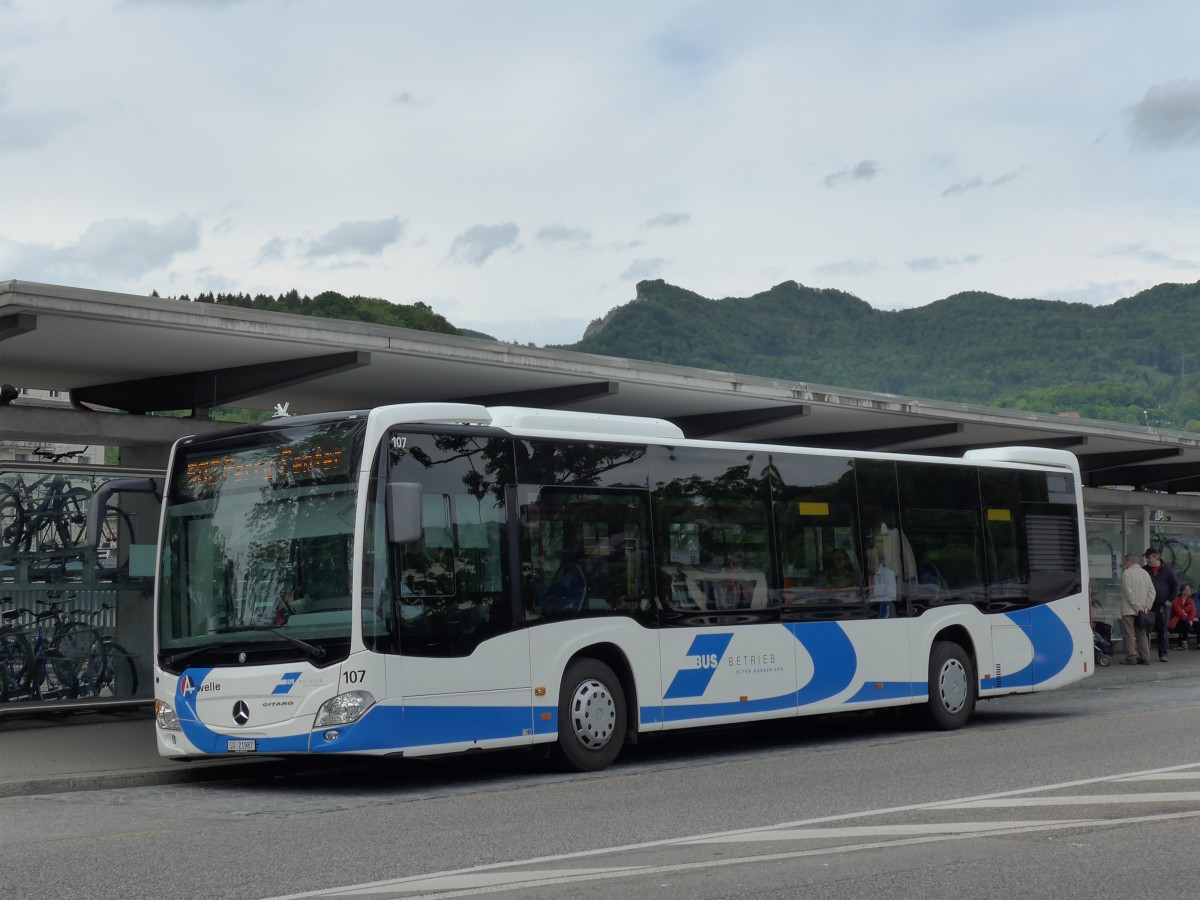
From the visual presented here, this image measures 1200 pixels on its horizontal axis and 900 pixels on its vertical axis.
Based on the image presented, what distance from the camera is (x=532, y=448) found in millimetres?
12445

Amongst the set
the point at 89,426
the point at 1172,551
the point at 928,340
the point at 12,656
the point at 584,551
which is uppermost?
the point at 928,340

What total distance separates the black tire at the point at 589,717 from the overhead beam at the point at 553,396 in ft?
21.8

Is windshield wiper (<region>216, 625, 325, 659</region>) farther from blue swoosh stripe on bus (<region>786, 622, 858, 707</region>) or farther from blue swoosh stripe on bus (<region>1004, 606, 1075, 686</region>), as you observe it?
blue swoosh stripe on bus (<region>1004, 606, 1075, 686</region>)

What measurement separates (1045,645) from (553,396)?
671 cm

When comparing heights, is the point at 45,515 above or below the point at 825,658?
above

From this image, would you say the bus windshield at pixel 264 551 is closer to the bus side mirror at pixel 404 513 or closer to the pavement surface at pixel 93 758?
the bus side mirror at pixel 404 513

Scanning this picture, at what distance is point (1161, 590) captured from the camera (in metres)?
25.5

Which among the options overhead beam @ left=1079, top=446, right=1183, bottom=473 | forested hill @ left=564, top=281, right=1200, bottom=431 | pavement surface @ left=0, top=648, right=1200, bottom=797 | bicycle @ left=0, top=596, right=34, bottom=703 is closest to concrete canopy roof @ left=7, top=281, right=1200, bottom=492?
bicycle @ left=0, top=596, right=34, bottom=703

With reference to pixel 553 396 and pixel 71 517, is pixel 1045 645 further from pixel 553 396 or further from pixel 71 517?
pixel 71 517

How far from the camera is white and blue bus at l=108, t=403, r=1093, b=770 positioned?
11102 mm

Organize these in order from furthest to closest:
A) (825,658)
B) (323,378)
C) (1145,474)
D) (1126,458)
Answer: (1145,474) → (1126,458) → (323,378) → (825,658)

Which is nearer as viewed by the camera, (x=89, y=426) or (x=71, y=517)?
(x=89, y=426)

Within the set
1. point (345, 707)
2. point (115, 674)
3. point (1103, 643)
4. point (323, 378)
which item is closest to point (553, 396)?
point (323, 378)

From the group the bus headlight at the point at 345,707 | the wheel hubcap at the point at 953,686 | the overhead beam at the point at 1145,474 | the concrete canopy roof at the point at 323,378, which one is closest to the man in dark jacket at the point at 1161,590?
the concrete canopy roof at the point at 323,378
